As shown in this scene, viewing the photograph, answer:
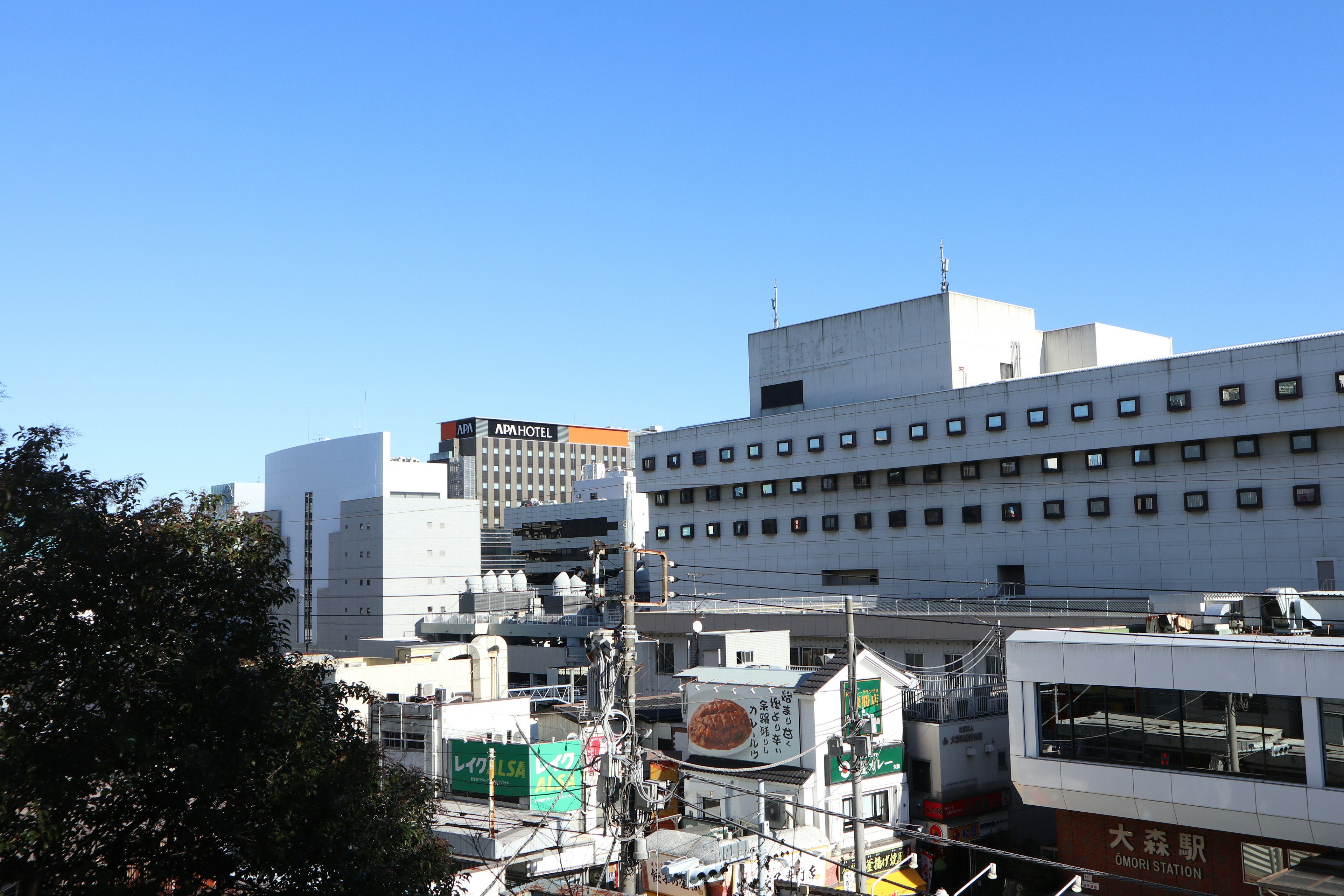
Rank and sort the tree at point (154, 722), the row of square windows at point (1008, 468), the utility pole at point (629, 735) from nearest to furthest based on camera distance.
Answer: the tree at point (154, 722) → the utility pole at point (629, 735) → the row of square windows at point (1008, 468)

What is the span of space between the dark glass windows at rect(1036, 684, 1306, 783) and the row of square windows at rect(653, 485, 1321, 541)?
101 ft

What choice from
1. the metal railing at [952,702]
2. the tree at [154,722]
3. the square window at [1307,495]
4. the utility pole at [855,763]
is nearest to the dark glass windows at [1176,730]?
the metal railing at [952,702]

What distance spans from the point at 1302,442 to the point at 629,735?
49.0 meters

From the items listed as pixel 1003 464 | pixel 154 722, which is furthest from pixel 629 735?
pixel 1003 464

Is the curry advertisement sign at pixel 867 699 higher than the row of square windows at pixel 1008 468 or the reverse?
the reverse

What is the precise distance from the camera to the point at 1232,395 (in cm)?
5709

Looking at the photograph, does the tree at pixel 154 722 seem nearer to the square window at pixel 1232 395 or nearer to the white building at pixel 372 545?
the square window at pixel 1232 395

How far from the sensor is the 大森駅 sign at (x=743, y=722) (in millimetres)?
36094

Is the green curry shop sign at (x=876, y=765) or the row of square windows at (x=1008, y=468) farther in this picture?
the row of square windows at (x=1008, y=468)

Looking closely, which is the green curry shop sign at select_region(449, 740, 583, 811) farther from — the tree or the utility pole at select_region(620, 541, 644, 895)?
the tree

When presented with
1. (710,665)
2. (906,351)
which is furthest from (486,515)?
(710,665)

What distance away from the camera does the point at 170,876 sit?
1424 cm

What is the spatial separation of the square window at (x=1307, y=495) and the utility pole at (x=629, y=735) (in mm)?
47864

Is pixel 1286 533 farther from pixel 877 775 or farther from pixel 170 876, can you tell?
pixel 170 876
